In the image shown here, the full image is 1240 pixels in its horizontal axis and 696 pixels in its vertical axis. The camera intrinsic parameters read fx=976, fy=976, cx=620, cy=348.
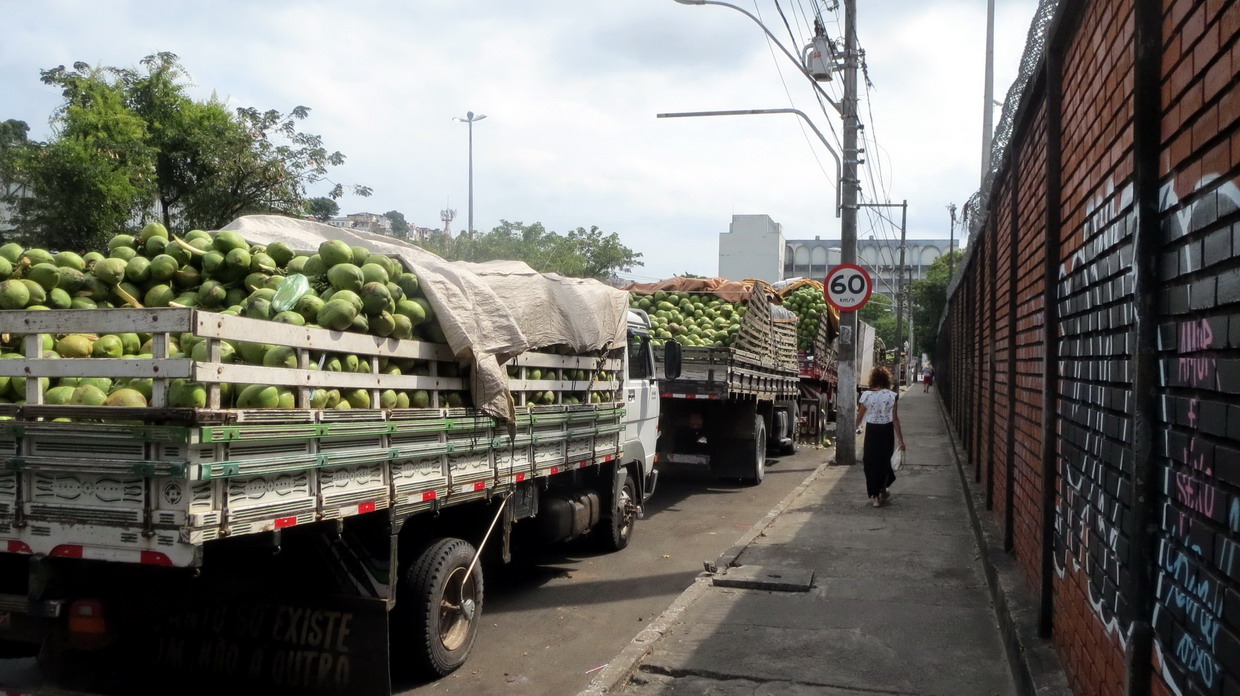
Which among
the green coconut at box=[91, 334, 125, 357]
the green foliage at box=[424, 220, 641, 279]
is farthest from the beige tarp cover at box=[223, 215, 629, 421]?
the green foliage at box=[424, 220, 641, 279]

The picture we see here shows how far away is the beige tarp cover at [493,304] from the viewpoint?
5551mm

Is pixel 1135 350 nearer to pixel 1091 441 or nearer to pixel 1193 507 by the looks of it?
pixel 1193 507

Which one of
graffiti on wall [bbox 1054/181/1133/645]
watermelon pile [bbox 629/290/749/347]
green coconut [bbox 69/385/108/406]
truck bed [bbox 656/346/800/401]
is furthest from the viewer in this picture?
watermelon pile [bbox 629/290/749/347]

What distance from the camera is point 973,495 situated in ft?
33.9

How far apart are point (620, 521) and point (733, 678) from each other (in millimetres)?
3822

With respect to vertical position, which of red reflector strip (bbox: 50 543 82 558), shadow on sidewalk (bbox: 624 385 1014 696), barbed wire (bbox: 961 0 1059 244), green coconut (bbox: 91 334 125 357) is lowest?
shadow on sidewalk (bbox: 624 385 1014 696)

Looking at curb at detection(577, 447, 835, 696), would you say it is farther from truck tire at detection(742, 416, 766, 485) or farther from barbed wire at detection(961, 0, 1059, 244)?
truck tire at detection(742, 416, 766, 485)

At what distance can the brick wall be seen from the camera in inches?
86.4

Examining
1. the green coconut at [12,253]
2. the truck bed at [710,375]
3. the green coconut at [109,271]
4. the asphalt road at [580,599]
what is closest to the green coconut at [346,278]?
the green coconut at [109,271]

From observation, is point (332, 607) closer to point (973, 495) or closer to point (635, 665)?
point (635, 665)

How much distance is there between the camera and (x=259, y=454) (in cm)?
390

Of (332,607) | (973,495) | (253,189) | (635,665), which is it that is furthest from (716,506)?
(253,189)

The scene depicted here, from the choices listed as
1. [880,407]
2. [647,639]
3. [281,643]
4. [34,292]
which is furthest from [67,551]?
[880,407]

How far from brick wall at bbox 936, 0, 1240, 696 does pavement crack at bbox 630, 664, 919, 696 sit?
914 millimetres
